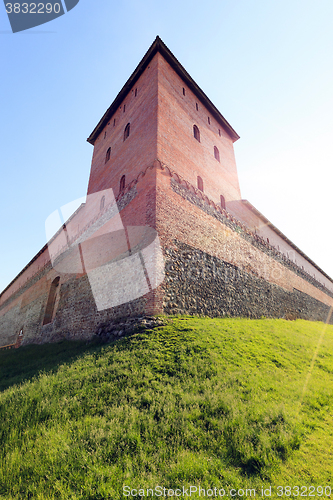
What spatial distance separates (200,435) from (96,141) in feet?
59.9

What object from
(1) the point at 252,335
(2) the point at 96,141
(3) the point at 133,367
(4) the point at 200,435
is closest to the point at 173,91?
(2) the point at 96,141

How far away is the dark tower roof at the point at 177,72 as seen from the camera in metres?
12.3

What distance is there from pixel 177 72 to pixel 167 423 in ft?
51.6

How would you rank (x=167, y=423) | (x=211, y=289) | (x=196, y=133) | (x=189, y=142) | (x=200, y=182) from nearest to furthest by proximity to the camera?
(x=167, y=423)
(x=211, y=289)
(x=200, y=182)
(x=189, y=142)
(x=196, y=133)

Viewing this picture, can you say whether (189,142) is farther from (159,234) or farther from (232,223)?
(159,234)

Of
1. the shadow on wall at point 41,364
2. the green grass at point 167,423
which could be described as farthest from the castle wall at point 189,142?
the green grass at point 167,423

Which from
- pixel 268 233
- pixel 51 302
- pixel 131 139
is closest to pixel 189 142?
pixel 131 139

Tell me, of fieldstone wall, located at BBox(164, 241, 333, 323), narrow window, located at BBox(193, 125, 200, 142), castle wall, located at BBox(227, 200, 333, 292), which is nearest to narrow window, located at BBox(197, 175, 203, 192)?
castle wall, located at BBox(227, 200, 333, 292)

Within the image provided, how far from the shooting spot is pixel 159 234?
7438 millimetres

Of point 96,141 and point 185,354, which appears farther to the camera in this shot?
point 96,141

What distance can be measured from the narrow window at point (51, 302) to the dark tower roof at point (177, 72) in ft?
35.0

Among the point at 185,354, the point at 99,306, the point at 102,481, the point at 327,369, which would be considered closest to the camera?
the point at 102,481

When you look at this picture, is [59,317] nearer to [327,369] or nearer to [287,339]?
[287,339]

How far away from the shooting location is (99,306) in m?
8.34
